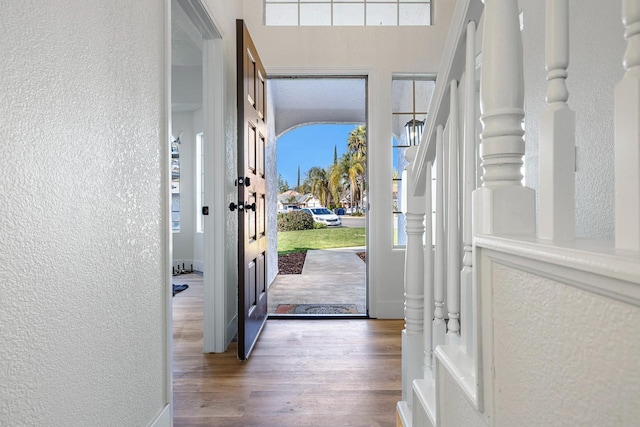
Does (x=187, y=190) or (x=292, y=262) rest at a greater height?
(x=187, y=190)

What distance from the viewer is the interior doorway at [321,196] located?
4.19 m

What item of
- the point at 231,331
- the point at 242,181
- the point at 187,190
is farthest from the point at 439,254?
the point at 187,190

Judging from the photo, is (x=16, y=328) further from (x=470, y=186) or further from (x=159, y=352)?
(x=470, y=186)

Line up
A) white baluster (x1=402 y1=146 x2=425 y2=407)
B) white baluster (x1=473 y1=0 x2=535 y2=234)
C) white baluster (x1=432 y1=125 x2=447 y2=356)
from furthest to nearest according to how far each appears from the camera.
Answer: white baluster (x1=402 y1=146 x2=425 y2=407) → white baluster (x1=432 y1=125 x2=447 y2=356) → white baluster (x1=473 y1=0 x2=535 y2=234)

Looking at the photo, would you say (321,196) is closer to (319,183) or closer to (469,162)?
(319,183)

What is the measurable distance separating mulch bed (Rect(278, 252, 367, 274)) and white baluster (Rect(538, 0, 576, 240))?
5.49 metres

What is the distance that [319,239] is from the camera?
10.3m

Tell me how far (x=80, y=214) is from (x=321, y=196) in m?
10.7

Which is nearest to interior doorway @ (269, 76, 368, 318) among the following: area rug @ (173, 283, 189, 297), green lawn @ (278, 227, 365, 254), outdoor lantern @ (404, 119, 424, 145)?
green lawn @ (278, 227, 365, 254)

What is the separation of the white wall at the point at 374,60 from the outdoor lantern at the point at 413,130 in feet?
0.72

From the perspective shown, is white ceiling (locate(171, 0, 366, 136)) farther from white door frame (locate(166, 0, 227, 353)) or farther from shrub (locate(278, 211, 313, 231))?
shrub (locate(278, 211, 313, 231))

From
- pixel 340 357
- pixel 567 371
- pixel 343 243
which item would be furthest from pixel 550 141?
pixel 343 243

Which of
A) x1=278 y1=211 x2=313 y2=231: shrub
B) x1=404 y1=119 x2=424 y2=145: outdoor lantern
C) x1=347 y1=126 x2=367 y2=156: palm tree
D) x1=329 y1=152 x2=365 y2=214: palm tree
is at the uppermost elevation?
x1=347 y1=126 x2=367 y2=156: palm tree

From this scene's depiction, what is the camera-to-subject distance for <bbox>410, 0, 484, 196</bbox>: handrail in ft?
3.12
